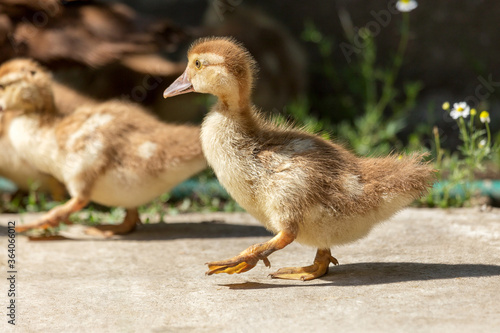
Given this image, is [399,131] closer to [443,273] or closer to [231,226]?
[231,226]

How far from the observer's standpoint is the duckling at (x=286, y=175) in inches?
125

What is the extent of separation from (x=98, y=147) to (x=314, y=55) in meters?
4.03

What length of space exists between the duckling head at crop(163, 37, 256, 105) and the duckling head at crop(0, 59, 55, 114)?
1.64 m

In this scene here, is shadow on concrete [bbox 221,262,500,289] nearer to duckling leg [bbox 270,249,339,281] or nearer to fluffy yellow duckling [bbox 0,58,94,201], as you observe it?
duckling leg [bbox 270,249,339,281]

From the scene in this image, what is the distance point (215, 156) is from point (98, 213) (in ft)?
8.03

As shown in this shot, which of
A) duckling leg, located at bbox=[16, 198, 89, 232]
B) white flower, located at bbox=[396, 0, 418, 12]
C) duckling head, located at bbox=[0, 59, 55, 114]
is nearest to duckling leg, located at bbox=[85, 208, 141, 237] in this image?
duckling leg, located at bbox=[16, 198, 89, 232]

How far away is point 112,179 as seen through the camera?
Result: 4406 millimetres

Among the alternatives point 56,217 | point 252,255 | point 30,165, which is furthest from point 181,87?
point 30,165

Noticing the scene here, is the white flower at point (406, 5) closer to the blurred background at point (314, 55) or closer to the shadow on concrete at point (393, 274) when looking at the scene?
the blurred background at point (314, 55)

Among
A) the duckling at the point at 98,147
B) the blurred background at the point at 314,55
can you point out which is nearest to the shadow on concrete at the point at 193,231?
the duckling at the point at 98,147

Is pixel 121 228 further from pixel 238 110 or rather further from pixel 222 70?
pixel 222 70

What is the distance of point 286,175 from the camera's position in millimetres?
3201

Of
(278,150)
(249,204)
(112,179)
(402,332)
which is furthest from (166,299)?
(112,179)

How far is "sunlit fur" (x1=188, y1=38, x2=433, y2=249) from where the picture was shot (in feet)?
10.4
